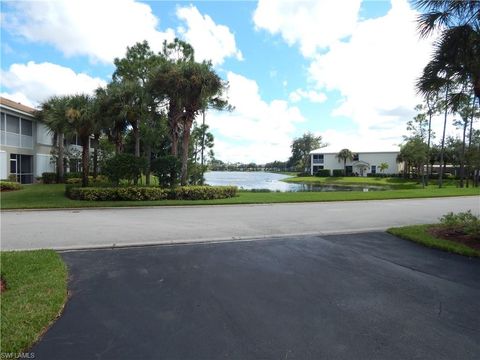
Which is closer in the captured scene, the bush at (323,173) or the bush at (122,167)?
the bush at (122,167)

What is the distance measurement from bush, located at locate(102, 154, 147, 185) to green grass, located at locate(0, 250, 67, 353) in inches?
479

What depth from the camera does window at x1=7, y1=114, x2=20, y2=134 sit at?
79.5 ft

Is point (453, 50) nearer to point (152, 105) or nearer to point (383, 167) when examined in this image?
point (152, 105)

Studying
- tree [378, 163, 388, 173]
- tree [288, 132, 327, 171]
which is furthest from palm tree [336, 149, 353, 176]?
→ tree [288, 132, 327, 171]

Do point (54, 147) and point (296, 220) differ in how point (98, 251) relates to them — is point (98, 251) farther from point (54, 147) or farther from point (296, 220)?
point (54, 147)

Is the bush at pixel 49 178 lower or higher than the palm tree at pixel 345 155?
lower

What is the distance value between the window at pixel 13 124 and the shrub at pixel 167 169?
1390 centimetres

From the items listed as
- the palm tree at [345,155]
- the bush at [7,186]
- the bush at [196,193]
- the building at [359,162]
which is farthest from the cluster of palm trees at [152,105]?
the building at [359,162]

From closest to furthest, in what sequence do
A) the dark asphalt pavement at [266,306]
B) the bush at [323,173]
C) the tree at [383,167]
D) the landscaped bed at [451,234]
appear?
1. the dark asphalt pavement at [266,306]
2. the landscaped bed at [451,234]
3. the tree at [383,167]
4. the bush at [323,173]

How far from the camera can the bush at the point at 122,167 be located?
59.3ft

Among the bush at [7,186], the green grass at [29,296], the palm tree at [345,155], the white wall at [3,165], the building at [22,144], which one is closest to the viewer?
the green grass at [29,296]

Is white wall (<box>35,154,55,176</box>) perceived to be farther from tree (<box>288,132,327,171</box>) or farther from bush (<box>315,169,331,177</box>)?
tree (<box>288,132,327,171</box>)

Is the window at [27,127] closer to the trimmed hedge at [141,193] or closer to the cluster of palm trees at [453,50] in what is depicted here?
the trimmed hedge at [141,193]

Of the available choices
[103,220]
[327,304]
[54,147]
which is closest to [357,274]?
[327,304]
